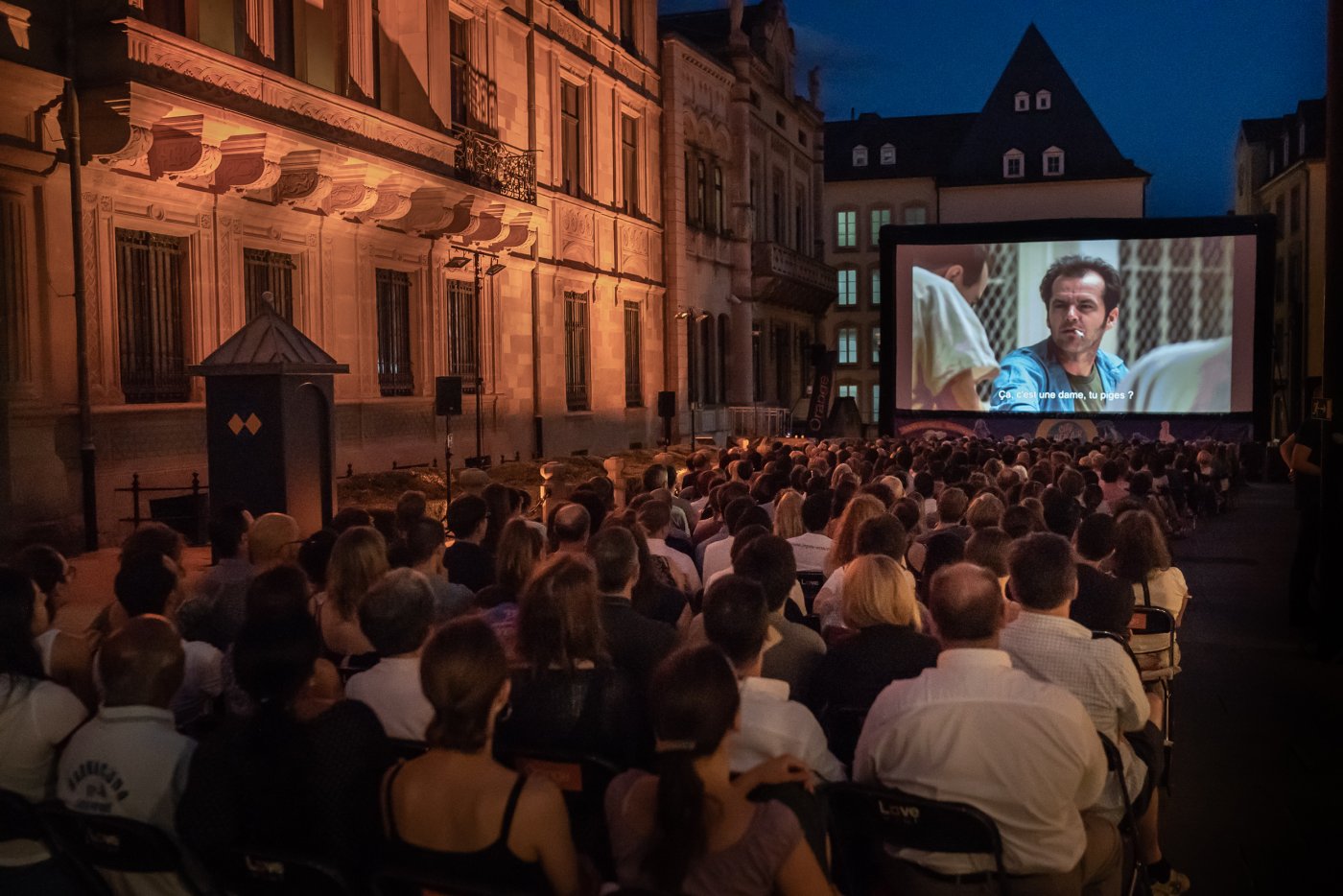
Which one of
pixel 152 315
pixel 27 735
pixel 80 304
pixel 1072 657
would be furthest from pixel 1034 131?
pixel 27 735

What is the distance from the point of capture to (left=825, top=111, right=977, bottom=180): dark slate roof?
61.8 meters

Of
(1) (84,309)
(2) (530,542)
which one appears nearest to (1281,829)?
(2) (530,542)

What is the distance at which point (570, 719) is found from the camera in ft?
13.6

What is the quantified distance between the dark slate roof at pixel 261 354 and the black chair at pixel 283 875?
23.2 ft

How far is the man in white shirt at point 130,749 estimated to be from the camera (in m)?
3.65

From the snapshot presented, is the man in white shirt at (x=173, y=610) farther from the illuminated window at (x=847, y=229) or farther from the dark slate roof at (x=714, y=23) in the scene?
the illuminated window at (x=847, y=229)

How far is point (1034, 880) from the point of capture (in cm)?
391

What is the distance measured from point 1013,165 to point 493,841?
58.9 metres

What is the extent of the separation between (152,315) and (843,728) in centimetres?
1264

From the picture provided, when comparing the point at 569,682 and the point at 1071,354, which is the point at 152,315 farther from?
the point at 1071,354

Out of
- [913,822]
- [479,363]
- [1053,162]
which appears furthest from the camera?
[1053,162]

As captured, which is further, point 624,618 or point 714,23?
point 714,23

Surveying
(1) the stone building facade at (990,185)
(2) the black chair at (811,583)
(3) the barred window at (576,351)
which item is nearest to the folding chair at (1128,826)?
(2) the black chair at (811,583)

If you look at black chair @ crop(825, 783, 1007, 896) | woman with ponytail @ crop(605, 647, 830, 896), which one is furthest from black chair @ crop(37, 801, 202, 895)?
black chair @ crop(825, 783, 1007, 896)
